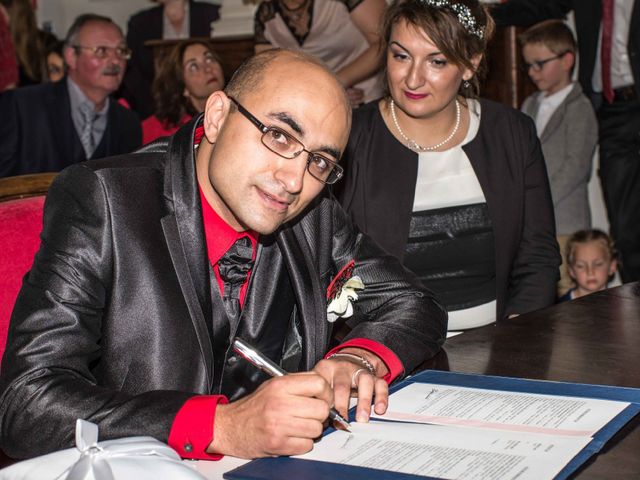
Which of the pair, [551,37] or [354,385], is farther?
[551,37]

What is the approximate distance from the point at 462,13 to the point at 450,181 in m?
0.49

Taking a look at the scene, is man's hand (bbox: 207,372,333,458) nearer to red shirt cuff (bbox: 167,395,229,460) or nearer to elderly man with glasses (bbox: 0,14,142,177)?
red shirt cuff (bbox: 167,395,229,460)

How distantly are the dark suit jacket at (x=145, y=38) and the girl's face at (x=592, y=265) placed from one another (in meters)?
3.43

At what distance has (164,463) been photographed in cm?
113

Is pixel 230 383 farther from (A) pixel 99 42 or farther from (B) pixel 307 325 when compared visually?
(A) pixel 99 42

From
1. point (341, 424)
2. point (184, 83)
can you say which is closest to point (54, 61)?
point (184, 83)

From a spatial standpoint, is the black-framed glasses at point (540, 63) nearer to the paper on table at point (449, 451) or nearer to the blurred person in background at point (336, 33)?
the blurred person in background at point (336, 33)

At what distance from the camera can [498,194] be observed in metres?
2.80

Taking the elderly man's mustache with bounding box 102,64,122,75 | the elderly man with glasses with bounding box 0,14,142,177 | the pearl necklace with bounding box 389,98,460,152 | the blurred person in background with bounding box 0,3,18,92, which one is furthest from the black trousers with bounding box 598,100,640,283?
the blurred person in background with bounding box 0,3,18,92

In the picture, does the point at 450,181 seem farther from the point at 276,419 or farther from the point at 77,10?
the point at 77,10

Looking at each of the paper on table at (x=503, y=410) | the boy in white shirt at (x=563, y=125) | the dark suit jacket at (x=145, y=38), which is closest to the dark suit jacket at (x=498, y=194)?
the paper on table at (x=503, y=410)

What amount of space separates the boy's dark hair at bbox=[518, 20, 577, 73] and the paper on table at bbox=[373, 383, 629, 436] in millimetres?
3580

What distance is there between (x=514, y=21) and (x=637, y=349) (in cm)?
337

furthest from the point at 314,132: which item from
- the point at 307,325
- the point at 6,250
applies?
the point at 6,250
